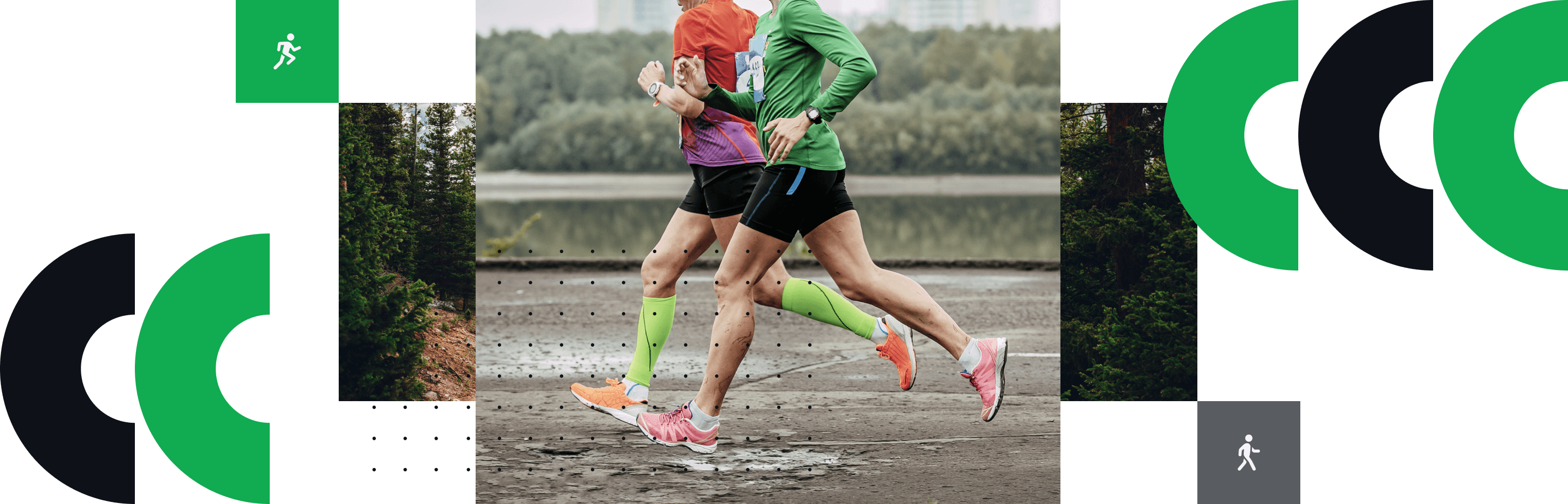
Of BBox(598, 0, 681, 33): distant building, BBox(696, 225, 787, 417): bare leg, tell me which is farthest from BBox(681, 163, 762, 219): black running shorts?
BBox(598, 0, 681, 33): distant building

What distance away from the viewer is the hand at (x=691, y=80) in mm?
4996

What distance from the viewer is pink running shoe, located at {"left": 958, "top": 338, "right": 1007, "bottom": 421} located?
5.09m

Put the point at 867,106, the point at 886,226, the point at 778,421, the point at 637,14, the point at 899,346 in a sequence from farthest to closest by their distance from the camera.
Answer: the point at 637,14 < the point at 867,106 < the point at 886,226 < the point at 778,421 < the point at 899,346

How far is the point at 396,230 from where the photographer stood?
524cm

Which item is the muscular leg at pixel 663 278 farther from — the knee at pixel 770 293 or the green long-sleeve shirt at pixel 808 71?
the green long-sleeve shirt at pixel 808 71

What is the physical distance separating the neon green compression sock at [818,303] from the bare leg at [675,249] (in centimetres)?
41

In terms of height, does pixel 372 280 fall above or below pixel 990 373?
above

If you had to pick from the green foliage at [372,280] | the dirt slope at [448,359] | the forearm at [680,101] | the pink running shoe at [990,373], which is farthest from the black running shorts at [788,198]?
the green foliage at [372,280]

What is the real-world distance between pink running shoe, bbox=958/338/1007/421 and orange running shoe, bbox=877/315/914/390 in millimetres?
565

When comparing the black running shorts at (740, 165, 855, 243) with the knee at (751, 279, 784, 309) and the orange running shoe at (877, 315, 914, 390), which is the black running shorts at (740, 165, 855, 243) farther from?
the orange running shoe at (877, 315, 914, 390)

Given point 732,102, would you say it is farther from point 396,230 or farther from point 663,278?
point 396,230

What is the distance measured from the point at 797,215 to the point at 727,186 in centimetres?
46

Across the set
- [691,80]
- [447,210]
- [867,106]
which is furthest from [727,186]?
[867,106]

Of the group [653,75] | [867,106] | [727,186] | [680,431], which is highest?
[867,106]
